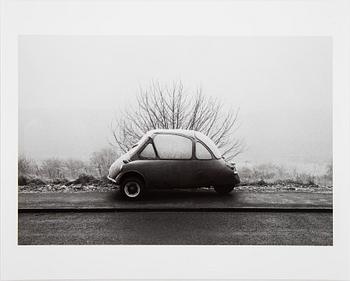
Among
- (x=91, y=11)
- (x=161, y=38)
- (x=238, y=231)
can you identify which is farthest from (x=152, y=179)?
(x=91, y=11)

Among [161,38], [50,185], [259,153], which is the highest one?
[161,38]

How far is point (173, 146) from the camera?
3934 mm

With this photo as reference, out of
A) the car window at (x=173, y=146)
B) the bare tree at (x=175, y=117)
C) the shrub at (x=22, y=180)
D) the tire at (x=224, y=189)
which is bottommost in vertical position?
the tire at (x=224, y=189)

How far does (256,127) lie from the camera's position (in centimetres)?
385

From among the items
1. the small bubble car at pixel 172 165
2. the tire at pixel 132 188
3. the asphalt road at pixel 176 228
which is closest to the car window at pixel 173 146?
the small bubble car at pixel 172 165

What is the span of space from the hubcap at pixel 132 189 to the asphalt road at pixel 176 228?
16cm

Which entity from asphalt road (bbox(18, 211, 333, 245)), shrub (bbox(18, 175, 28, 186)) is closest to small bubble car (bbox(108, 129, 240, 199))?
asphalt road (bbox(18, 211, 333, 245))

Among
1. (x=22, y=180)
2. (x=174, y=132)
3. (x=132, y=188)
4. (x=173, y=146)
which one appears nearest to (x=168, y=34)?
(x=174, y=132)

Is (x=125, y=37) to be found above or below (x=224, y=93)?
above

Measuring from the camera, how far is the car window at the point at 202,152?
3.92 m

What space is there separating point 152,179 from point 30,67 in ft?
Answer: 4.58

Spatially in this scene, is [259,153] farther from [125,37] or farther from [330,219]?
[125,37]

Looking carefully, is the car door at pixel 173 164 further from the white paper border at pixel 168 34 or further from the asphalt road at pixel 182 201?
Result: the white paper border at pixel 168 34

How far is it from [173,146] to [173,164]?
157 mm
